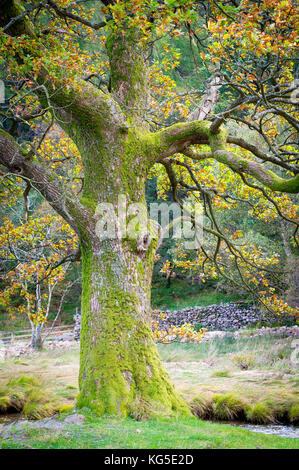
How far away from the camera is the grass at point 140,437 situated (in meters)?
3.79

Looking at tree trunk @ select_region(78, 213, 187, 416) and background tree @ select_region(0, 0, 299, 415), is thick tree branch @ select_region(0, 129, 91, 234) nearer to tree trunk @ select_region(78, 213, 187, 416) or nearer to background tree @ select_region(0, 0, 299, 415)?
background tree @ select_region(0, 0, 299, 415)

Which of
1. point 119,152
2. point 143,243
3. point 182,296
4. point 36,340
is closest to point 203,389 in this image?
point 143,243

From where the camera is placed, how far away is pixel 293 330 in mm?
15094

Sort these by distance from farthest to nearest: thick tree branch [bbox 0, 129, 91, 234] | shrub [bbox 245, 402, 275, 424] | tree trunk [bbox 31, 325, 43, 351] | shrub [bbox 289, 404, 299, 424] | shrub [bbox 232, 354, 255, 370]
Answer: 1. tree trunk [bbox 31, 325, 43, 351]
2. shrub [bbox 232, 354, 255, 370]
3. shrub [bbox 245, 402, 275, 424]
4. shrub [bbox 289, 404, 299, 424]
5. thick tree branch [bbox 0, 129, 91, 234]

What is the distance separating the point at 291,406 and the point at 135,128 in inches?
233

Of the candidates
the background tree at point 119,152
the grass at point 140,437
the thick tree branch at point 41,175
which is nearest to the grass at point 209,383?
the grass at point 140,437

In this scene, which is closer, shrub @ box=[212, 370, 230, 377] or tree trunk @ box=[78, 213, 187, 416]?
tree trunk @ box=[78, 213, 187, 416]

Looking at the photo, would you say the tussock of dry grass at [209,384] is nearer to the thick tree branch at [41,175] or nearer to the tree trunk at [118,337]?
the tree trunk at [118,337]

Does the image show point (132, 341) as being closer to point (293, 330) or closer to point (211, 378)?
point (211, 378)

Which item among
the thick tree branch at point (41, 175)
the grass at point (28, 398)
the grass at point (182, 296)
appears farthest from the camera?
the grass at point (182, 296)

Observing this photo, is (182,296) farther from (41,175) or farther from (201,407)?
(41,175)

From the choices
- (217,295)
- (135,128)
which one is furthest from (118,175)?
(217,295)

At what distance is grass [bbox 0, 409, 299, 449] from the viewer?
3.79 metres

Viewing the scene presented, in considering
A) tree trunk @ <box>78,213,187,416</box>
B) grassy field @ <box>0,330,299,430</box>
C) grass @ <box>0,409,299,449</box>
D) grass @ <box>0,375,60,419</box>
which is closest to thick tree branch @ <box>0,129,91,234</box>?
tree trunk @ <box>78,213,187,416</box>
